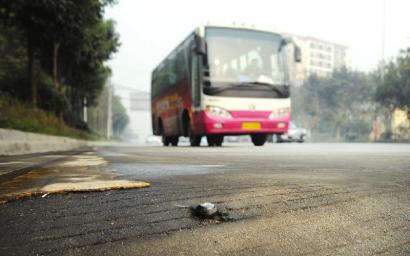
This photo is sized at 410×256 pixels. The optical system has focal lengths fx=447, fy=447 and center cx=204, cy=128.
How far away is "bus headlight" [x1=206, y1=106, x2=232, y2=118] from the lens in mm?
12383

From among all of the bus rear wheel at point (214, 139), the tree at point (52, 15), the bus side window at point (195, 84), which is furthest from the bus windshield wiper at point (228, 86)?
the tree at point (52, 15)

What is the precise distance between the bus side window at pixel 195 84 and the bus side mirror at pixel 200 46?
49 centimetres

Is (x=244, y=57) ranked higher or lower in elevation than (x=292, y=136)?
higher

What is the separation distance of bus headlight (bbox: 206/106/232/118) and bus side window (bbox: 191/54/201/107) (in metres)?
0.38

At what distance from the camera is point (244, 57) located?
12.7 meters

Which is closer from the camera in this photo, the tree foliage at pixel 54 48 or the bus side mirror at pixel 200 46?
the bus side mirror at pixel 200 46

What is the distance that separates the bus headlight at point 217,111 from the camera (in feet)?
40.6

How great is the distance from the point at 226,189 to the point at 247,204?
0.32 metres

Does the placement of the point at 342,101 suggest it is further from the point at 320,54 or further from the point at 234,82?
the point at 320,54

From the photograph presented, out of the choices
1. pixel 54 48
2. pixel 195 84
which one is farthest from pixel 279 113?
pixel 54 48

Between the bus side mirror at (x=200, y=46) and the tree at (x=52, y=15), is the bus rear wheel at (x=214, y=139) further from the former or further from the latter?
the tree at (x=52, y=15)

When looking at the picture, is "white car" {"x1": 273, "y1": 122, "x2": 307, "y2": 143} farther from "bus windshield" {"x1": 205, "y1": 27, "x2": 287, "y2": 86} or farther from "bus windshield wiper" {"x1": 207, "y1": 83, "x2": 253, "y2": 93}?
"bus windshield wiper" {"x1": 207, "y1": 83, "x2": 253, "y2": 93}

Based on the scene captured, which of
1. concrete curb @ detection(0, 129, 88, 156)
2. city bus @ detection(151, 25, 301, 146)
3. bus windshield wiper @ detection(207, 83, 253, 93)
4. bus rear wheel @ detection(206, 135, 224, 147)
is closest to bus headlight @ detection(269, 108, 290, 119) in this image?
city bus @ detection(151, 25, 301, 146)

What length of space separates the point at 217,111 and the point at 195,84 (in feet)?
3.52
